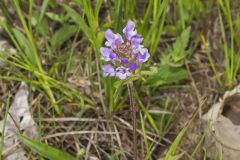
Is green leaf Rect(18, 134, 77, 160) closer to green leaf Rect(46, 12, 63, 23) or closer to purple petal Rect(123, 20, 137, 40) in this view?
purple petal Rect(123, 20, 137, 40)

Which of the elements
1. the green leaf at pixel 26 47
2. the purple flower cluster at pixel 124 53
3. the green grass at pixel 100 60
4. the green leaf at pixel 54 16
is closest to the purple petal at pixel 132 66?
the purple flower cluster at pixel 124 53

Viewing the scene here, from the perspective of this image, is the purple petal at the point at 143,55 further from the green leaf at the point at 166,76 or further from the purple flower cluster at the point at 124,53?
the green leaf at the point at 166,76

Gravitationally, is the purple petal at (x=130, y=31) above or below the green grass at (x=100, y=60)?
above

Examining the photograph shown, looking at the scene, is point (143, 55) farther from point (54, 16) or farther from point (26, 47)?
point (54, 16)

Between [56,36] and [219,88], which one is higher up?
[56,36]

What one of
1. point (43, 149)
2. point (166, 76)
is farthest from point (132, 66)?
point (166, 76)

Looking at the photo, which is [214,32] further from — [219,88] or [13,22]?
[13,22]

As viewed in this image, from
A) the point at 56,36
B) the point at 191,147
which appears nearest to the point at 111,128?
the point at 191,147
